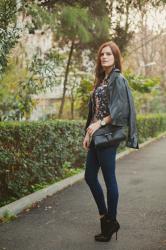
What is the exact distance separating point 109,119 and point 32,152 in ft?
10.2

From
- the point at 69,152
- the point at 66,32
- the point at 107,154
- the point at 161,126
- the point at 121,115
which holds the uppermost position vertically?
the point at 66,32

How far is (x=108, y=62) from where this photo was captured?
15.4ft

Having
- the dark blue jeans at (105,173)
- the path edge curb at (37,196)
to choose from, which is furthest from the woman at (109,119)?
the path edge curb at (37,196)

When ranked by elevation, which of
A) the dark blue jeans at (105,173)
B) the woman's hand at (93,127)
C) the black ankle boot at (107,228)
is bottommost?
the black ankle boot at (107,228)

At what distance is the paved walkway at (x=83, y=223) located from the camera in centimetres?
468

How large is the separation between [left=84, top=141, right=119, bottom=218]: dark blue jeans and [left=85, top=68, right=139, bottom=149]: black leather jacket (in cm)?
22

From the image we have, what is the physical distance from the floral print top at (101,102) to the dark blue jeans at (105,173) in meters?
0.30

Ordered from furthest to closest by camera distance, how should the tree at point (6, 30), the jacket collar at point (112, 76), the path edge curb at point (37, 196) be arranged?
1. the tree at point (6, 30)
2. the path edge curb at point (37, 196)
3. the jacket collar at point (112, 76)

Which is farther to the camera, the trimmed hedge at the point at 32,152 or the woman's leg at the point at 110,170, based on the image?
the trimmed hedge at the point at 32,152

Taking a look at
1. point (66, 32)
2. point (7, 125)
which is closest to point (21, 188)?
point (7, 125)

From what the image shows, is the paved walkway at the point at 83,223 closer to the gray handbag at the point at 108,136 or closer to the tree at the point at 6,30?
the gray handbag at the point at 108,136

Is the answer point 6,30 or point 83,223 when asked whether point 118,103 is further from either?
point 6,30

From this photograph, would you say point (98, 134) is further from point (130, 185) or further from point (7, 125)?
point (130, 185)

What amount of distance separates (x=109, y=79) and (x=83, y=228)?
1750 mm
